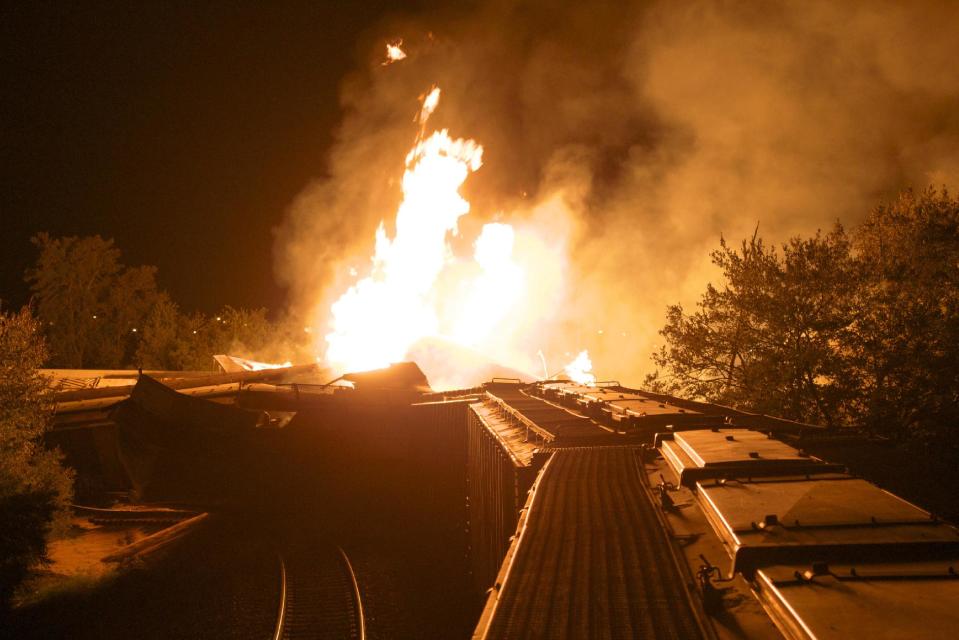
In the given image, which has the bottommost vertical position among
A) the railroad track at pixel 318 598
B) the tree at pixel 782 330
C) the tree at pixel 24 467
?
the railroad track at pixel 318 598

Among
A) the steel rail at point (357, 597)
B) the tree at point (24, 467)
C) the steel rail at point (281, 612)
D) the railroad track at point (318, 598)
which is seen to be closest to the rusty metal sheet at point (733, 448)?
the steel rail at point (357, 597)

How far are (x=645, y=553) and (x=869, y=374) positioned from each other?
1293 centimetres

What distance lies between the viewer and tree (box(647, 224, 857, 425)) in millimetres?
14141

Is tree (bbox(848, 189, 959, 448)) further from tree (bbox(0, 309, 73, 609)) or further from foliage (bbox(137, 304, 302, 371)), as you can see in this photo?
foliage (bbox(137, 304, 302, 371))

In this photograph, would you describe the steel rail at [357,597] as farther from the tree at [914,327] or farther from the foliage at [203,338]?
the foliage at [203,338]

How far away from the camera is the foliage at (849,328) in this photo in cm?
1301

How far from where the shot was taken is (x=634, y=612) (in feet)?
9.87

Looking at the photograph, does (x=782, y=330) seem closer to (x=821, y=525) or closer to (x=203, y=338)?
(x=821, y=525)

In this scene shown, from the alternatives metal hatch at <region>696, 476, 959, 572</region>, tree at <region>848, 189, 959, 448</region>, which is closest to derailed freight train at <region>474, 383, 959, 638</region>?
metal hatch at <region>696, 476, 959, 572</region>

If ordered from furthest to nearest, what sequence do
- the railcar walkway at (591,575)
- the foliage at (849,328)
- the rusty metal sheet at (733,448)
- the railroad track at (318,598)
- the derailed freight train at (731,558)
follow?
the foliage at (849,328), the railroad track at (318,598), the rusty metal sheet at (733,448), the railcar walkway at (591,575), the derailed freight train at (731,558)

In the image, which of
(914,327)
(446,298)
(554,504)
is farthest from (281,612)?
(446,298)

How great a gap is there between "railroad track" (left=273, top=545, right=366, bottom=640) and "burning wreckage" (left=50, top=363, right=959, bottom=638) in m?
0.11

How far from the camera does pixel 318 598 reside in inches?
427

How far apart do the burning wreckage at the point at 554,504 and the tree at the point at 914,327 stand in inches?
238
